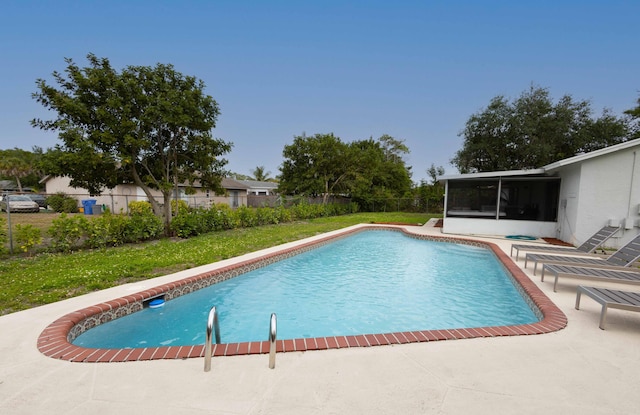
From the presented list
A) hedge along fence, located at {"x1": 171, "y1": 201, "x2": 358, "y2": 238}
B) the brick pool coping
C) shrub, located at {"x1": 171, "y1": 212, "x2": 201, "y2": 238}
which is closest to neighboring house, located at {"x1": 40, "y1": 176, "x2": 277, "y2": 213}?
hedge along fence, located at {"x1": 171, "y1": 201, "x2": 358, "y2": 238}

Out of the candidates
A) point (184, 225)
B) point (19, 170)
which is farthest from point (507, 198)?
point (19, 170)

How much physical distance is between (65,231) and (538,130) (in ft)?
81.8

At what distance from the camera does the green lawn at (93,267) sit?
4.63 meters

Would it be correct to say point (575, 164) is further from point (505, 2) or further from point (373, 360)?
point (373, 360)

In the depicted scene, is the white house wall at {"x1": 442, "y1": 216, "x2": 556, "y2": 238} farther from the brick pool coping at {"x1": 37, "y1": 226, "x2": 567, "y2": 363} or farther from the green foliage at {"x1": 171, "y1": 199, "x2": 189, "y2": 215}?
the green foliage at {"x1": 171, "y1": 199, "x2": 189, "y2": 215}

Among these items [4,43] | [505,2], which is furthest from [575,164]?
[4,43]

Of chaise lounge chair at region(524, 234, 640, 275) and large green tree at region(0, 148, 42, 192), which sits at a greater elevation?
large green tree at region(0, 148, 42, 192)

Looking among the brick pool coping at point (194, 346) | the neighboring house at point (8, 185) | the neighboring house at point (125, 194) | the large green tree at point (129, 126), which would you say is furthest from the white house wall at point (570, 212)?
the neighboring house at point (8, 185)

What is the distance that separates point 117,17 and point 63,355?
46.6 feet

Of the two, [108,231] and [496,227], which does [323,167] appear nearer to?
[496,227]

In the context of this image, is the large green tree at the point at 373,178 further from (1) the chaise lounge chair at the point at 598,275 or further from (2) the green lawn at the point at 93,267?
(1) the chaise lounge chair at the point at 598,275

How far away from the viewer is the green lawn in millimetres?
4629

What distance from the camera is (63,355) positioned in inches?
113

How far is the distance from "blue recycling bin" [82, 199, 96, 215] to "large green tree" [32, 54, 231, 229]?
13.2 m
